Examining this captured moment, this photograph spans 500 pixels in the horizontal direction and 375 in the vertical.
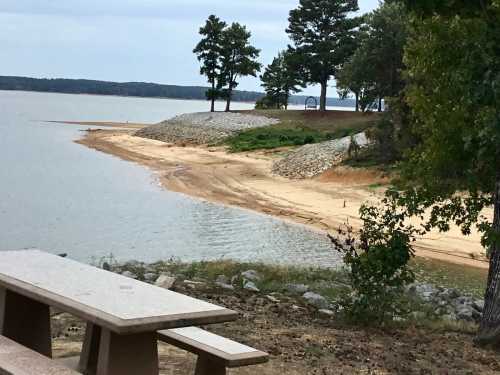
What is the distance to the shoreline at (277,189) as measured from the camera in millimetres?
21078

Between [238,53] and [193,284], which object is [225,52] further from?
[193,284]

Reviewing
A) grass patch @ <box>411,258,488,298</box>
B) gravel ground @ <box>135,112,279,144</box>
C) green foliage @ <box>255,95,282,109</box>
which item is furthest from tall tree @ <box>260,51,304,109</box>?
grass patch @ <box>411,258,488,298</box>

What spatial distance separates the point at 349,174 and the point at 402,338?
2470 cm

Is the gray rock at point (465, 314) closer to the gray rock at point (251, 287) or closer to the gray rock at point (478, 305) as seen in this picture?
the gray rock at point (478, 305)

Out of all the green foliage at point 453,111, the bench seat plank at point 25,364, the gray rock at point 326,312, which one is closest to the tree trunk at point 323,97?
the green foliage at point 453,111

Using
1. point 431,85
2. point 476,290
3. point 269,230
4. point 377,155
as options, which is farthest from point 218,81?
point 431,85

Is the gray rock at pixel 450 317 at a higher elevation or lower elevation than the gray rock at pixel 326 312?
lower

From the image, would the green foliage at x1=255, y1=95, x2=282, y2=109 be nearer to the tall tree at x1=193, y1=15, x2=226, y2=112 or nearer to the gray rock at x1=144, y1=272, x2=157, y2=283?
the tall tree at x1=193, y1=15, x2=226, y2=112

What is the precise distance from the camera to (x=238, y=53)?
70062mm

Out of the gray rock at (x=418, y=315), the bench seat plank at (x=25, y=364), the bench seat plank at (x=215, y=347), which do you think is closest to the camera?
the bench seat plank at (x=25, y=364)

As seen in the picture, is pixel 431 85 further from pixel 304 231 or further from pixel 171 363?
pixel 304 231

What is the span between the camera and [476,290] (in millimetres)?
15914

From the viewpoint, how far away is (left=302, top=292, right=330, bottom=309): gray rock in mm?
11224

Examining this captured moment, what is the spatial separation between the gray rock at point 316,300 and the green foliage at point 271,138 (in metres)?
34.1
